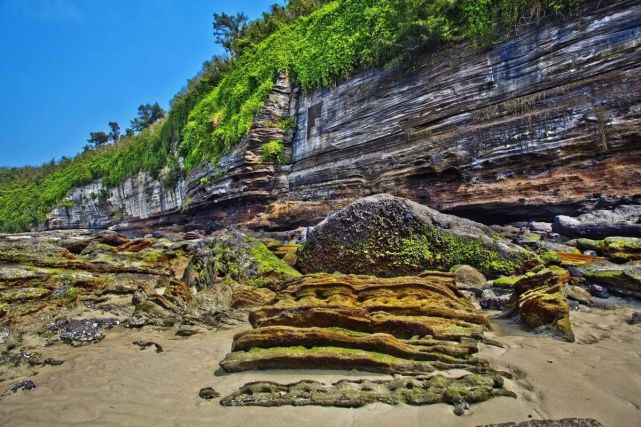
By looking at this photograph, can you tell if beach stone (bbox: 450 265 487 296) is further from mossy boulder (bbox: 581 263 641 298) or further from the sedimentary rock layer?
mossy boulder (bbox: 581 263 641 298)

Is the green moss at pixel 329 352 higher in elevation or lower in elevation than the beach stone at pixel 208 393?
higher

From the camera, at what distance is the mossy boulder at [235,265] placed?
26.1 feet

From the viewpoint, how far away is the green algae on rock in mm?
2854

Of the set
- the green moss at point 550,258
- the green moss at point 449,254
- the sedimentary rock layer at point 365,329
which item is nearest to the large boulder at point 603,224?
the green moss at point 550,258

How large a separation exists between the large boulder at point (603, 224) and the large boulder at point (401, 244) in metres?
1.97

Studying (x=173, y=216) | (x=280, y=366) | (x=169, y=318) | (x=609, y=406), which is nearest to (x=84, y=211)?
(x=173, y=216)

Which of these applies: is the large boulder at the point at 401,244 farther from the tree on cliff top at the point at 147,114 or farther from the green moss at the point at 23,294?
the tree on cliff top at the point at 147,114

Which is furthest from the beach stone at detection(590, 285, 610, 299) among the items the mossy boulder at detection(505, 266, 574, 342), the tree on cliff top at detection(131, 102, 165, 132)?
the tree on cliff top at detection(131, 102, 165, 132)

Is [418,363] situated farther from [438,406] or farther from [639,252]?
[639,252]

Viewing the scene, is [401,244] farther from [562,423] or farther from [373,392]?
[562,423]

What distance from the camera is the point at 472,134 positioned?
1191cm

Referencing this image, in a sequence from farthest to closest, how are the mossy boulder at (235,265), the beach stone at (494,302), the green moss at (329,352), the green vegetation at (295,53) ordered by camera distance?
the green vegetation at (295,53), the mossy boulder at (235,265), the beach stone at (494,302), the green moss at (329,352)

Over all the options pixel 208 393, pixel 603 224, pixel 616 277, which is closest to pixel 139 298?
pixel 208 393

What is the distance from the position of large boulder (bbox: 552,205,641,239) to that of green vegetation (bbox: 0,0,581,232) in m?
6.30
